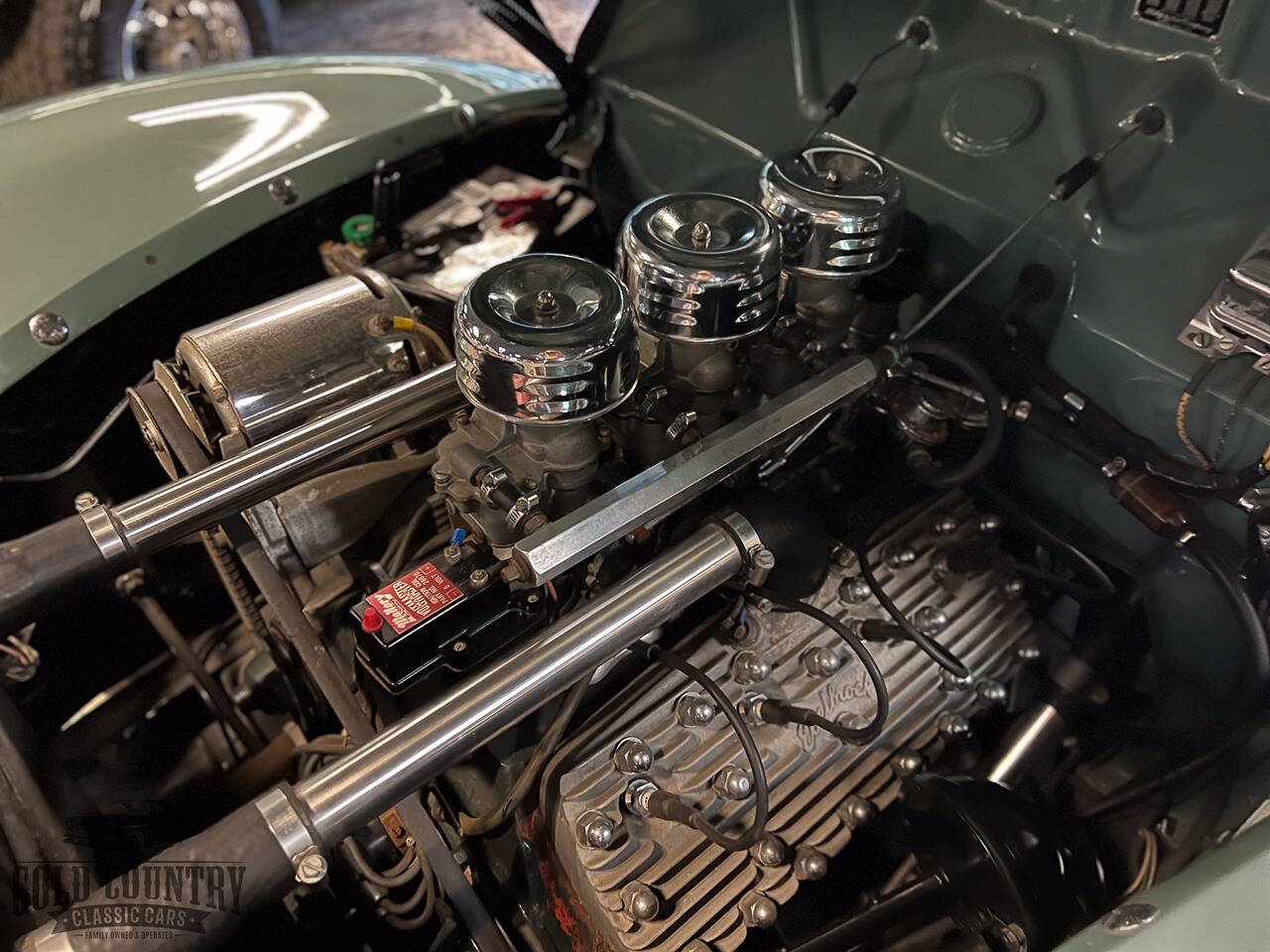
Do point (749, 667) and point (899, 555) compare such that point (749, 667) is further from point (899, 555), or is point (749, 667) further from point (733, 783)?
point (899, 555)

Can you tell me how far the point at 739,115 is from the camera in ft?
4.23

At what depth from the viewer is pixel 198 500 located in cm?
85

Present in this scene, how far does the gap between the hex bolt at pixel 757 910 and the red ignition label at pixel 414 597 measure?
1.30ft

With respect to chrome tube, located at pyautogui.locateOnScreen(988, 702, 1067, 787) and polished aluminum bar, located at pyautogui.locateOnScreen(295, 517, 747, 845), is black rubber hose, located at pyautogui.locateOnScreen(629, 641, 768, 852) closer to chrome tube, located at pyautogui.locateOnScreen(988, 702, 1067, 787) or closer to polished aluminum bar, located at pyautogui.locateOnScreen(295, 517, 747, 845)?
polished aluminum bar, located at pyautogui.locateOnScreen(295, 517, 747, 845)

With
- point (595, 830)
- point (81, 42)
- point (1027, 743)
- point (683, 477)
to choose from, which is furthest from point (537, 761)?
point (81, 42)

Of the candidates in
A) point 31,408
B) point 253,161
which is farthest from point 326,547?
point 253,161

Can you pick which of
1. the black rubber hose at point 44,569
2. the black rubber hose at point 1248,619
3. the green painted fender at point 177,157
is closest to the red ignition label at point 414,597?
the black rubber hose at point 44,569

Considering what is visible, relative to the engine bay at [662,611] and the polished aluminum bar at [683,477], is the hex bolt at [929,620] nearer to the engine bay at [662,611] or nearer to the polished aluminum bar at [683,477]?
the engine bay at [662,611]

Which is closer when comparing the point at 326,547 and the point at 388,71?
the point at 326,547

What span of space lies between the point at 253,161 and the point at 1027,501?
114 cm

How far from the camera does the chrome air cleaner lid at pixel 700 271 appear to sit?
0.81 meters

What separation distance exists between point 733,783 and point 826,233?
0.54 m

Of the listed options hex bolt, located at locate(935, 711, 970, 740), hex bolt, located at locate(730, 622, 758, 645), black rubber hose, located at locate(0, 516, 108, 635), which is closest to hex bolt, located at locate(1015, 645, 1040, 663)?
hex bolt, located at locate(935, 711, 970, 740)

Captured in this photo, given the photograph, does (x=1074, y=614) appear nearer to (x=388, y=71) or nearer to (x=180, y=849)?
(x=180, y=849)
